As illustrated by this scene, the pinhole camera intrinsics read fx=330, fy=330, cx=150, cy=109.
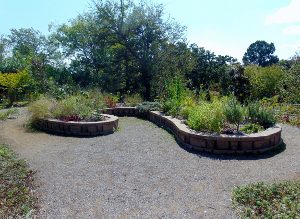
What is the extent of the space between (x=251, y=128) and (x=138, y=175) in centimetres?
298

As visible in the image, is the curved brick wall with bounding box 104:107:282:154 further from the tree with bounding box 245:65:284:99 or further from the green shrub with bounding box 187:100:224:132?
the tree with bounding box 245:65:284:99

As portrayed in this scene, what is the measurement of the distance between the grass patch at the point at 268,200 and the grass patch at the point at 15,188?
2314 mm

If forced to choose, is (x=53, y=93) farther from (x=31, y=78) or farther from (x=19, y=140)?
(x=19, y=140)

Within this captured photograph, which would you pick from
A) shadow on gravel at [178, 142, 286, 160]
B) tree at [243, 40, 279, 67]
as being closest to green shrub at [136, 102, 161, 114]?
shadow on gravel at [178, 142, 286, 160]

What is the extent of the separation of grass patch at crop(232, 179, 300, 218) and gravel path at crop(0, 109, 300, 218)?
152 mm

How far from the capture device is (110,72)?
56.5ft

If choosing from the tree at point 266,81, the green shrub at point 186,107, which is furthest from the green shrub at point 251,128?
the tree at point 266,81

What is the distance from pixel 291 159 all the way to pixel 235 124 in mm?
1674

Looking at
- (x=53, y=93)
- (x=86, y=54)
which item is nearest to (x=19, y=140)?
(x=53, y=93)

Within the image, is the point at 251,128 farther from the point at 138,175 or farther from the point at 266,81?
the point at 266,81

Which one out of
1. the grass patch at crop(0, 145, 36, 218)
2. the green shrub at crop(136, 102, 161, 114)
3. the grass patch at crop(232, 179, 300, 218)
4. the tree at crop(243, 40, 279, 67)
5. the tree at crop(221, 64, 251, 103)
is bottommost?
the grass patch at crop(0, 145, 36, 218)

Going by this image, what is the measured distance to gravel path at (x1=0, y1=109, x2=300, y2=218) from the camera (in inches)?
143

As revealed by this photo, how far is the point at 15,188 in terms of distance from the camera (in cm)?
430

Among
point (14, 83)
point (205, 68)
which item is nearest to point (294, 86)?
A: point (205, 68)
